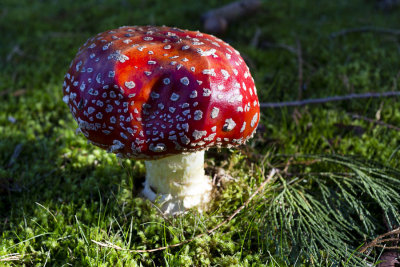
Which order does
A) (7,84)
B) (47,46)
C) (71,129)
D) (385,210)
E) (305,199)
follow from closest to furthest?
(385,210), (305,199), (71,129), (7,84), (47,46)

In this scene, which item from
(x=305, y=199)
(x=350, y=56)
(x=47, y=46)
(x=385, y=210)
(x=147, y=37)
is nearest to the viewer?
(x=147, y=37)

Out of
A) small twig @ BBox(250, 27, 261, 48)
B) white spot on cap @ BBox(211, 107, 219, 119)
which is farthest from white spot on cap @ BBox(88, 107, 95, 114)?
small twig @ BBox(250, 27, 261, 48)

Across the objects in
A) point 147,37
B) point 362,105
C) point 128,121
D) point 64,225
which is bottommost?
point 64,225

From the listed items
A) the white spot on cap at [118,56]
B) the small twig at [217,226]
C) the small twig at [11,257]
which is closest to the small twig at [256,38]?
the small twig at [217,226]

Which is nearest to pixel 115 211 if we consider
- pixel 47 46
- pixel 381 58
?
pixel 47 46

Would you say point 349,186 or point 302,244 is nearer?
point 302,244

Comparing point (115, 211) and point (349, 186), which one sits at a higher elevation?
point (349, 186)

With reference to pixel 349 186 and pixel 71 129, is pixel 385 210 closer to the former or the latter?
pixel 349 186
